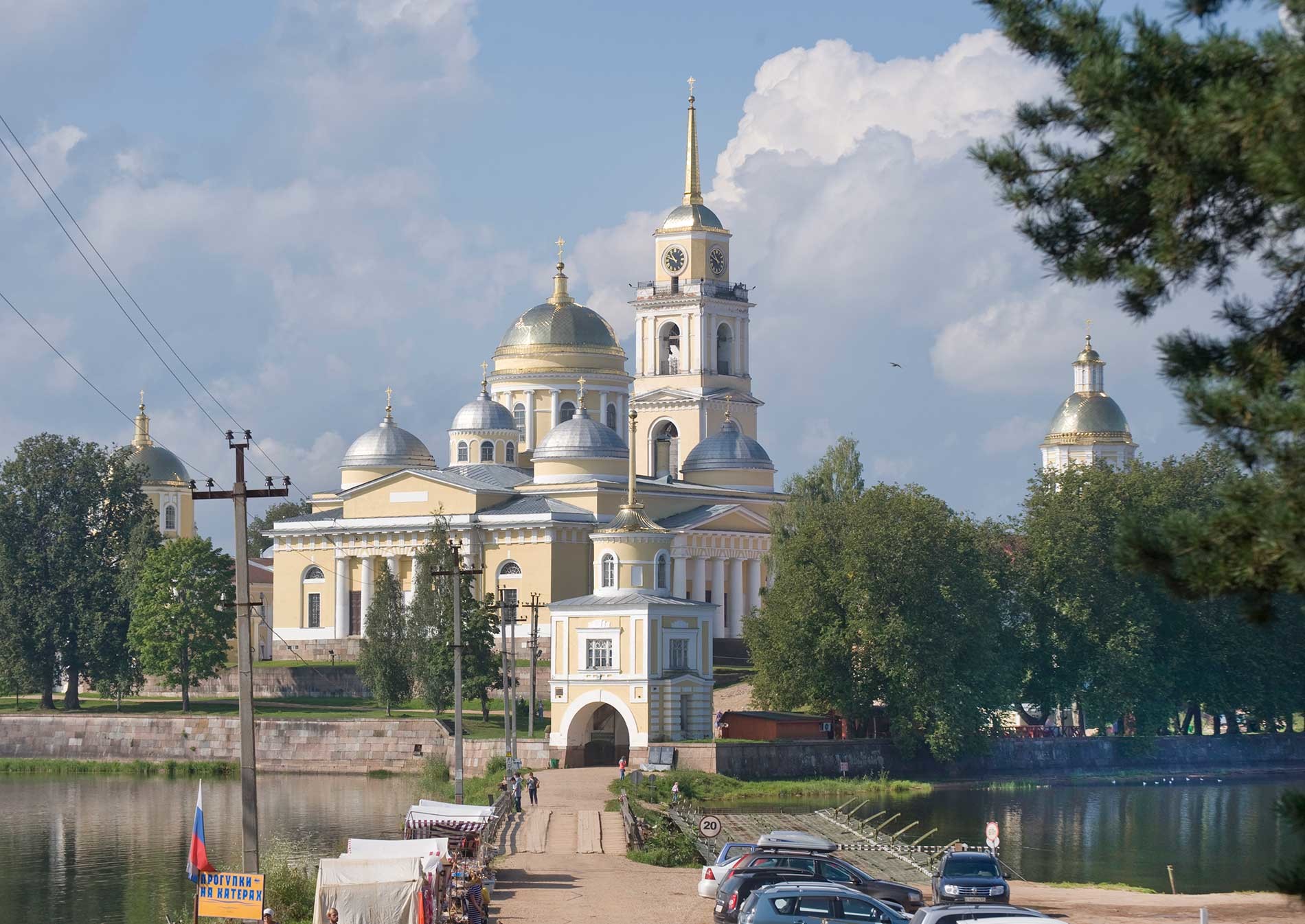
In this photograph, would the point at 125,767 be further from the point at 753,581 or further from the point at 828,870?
the point at 828,870

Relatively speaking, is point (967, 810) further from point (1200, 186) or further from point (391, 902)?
point (1200, 186)

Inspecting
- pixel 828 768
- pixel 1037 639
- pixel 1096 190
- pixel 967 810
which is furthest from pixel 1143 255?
pixel 1037 639

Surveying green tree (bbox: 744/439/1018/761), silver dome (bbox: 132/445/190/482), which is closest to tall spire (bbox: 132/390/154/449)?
silver dome (bbox: 132/445/190/482)

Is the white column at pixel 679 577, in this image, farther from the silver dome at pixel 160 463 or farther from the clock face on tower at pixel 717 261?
the silver dome at pixel 160 463

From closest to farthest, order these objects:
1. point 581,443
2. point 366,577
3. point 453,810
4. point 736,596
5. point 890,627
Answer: point 453,810, point 890,627, point 581,443, point 366,577, point 736,596

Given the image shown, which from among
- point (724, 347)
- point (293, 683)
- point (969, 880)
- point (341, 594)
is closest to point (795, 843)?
point (969, 880)

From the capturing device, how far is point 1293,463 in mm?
15375

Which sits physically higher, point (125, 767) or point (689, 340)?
point (689, 340)

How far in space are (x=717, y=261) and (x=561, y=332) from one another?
11.1 meters

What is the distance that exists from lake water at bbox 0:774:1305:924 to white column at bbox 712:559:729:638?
86.8 feet

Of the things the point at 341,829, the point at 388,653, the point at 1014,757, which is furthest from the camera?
the point at 388,653

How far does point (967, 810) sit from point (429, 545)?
27057 millimetres

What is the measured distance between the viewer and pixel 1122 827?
59.0 metres

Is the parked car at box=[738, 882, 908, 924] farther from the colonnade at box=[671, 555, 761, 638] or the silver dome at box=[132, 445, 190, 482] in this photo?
the silver dome at box=[132, 445, 190, 482]
